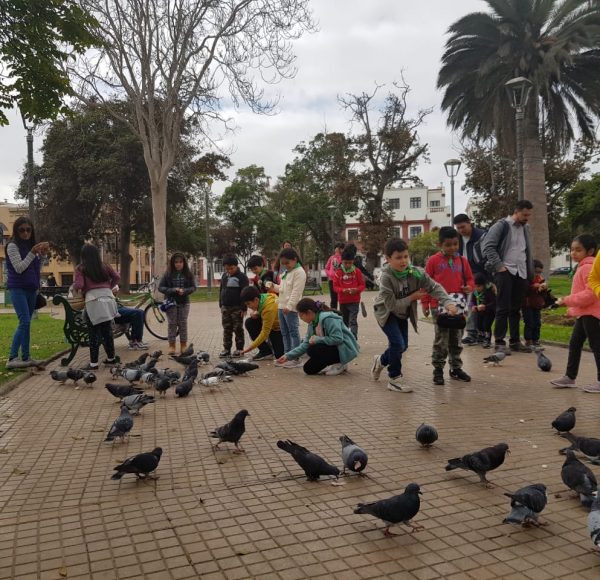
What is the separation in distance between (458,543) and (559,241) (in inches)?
1658

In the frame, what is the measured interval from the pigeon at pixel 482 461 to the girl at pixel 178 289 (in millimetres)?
6545

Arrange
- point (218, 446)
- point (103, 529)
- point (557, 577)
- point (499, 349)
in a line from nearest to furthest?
point (557, 577) < point (103, 529) < point (218, 446) < point (499, 349)

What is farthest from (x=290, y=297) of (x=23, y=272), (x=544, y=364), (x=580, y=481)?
(x=580, y=481)

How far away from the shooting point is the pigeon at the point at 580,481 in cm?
337

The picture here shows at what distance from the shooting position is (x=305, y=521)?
3.26 m

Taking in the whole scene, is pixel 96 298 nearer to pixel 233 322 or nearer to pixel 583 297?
pixel 233 322

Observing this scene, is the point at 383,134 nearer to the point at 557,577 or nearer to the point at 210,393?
the point at 210,393

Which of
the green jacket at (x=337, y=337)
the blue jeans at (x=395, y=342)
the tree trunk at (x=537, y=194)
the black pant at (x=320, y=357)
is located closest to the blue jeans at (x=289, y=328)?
the black pant at (x=320, y=357)

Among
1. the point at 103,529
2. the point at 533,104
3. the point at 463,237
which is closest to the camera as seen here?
the point at 103,529

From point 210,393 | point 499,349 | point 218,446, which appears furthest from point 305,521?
point 499,349

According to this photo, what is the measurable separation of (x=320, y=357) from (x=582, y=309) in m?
3.41

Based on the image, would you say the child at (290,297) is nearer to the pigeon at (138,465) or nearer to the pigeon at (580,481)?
the pigeon at (138,465)

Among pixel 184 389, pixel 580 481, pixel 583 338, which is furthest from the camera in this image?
pixel 184 389

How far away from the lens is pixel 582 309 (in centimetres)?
619
